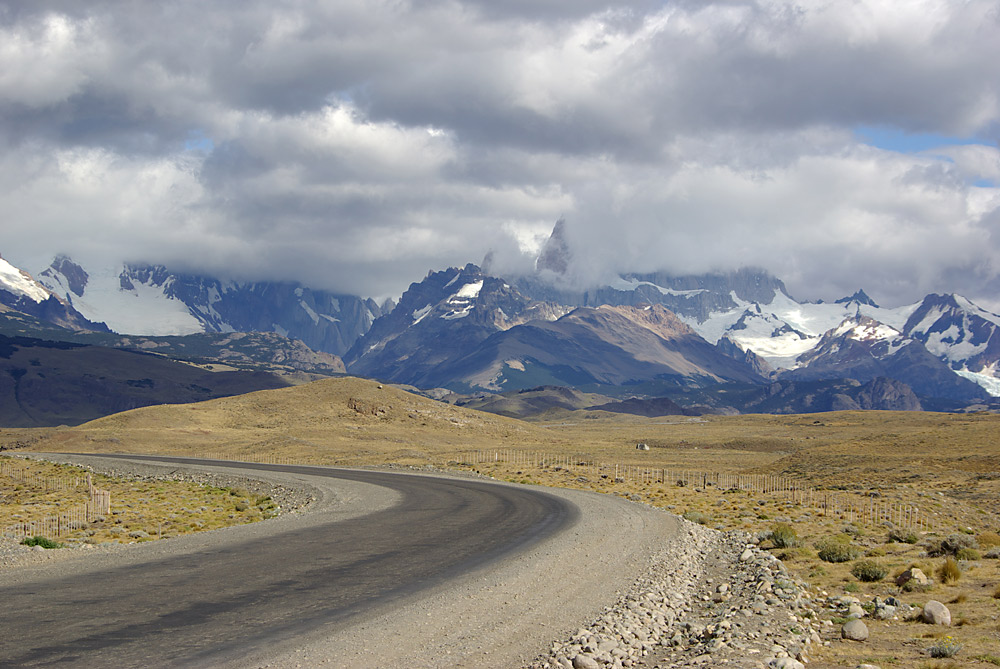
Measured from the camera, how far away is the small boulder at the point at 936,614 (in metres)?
19.1

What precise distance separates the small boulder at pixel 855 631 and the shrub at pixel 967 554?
11392mm

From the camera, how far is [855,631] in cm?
1805

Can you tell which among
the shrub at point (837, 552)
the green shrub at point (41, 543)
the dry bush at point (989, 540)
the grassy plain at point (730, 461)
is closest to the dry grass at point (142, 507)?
the green shrub at point (41, 543)

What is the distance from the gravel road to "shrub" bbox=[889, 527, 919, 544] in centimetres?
620

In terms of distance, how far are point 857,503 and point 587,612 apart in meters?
37.7

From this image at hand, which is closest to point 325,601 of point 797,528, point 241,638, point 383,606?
point 383,606

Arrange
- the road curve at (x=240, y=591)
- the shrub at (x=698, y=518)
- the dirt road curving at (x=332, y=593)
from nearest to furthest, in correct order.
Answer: the road curve at (x=240, y=591) → the dirt road curving at (x=332, y=593) → the shrub at (x=698, y=518)

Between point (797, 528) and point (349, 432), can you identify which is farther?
point (349, 432)

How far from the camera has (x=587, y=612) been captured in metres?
18.7

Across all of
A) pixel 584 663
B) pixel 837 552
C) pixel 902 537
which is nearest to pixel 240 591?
pixel 584 663

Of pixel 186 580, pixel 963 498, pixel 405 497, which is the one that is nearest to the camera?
pixel 186 580

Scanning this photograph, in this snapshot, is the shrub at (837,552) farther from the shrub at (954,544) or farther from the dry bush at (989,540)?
the dry bush at (989,540)

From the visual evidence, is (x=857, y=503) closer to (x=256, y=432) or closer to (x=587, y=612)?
(x=587, y=612)

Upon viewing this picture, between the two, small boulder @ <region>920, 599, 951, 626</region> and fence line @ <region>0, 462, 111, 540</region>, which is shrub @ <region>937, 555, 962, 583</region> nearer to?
small boulder @ <region>920, 599, 951, 626</region>
